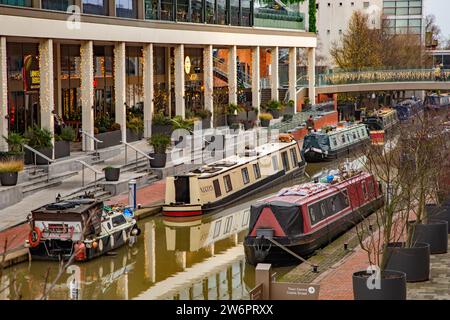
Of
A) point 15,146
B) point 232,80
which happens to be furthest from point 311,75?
point 15,146

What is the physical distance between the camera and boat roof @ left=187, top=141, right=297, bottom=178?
39.9 metres

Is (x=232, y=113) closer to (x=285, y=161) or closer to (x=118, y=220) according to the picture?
(x=285, y=161)

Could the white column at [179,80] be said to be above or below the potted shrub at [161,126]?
above

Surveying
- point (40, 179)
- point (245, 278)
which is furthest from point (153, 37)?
point (245, 278)

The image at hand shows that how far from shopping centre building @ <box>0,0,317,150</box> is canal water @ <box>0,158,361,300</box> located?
1017cm

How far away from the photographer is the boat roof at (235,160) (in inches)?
1570

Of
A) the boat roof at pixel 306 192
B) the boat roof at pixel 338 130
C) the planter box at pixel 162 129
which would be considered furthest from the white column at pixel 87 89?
the boat roof at pixel 338 130

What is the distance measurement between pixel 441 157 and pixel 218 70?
4278 centimetres

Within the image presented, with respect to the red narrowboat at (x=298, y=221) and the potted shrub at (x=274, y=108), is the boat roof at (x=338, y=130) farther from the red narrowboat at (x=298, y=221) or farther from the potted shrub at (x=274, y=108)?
the red narrowboat at (x=298, y=221)

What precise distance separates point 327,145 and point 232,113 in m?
7.37

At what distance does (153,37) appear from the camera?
53.3 m

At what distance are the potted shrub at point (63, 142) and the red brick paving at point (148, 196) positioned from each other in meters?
3.72

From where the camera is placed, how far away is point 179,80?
58.3m
